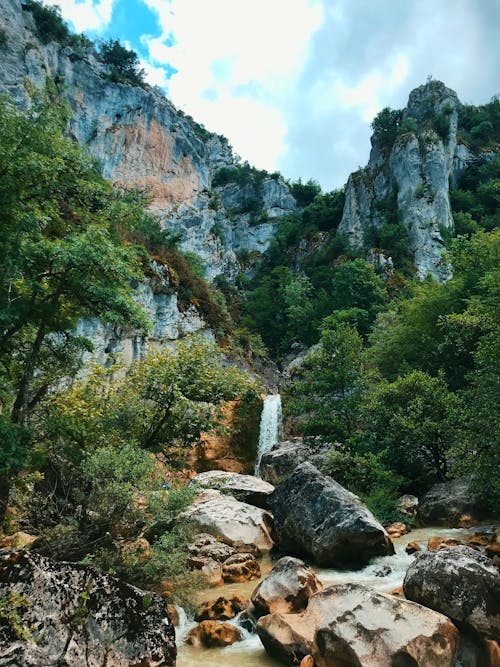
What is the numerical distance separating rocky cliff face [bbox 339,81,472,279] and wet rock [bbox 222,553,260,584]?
126ft

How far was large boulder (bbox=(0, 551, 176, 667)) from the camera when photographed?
5402 mm

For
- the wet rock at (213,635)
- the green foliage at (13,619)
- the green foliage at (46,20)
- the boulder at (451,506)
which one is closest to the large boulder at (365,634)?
the wet rock at (213,635)

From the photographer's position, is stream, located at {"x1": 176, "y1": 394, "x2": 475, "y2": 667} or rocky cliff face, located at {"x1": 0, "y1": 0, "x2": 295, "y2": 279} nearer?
stream, located at {"x1": 176, "y1": 394, "x2": 475, "y2": 667}

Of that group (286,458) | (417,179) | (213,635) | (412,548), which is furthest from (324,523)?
(417,179)

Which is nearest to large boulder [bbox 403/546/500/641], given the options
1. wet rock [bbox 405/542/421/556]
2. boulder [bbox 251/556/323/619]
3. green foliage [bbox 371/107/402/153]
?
boulder [bbox 251/556/323/619]

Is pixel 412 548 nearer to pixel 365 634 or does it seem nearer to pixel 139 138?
pixel 365 634

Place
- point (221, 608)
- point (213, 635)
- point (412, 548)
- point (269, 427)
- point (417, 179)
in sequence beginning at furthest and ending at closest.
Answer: point (417, 179)
point (269, 427)
point (412, 548)
point (221, 608)
point (213, 635)

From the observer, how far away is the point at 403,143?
51531mm

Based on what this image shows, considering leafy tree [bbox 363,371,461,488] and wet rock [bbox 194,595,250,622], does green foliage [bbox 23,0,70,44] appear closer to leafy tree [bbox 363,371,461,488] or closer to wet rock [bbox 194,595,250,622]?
leafy tree [bbox 363,371,461,488]

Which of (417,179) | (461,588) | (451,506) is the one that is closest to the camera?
(461,588)

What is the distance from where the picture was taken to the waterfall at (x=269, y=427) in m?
24.0

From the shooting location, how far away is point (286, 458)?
19.9 meters

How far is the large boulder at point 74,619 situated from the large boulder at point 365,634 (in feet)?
5.85

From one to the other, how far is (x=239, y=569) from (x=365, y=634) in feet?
17.1
